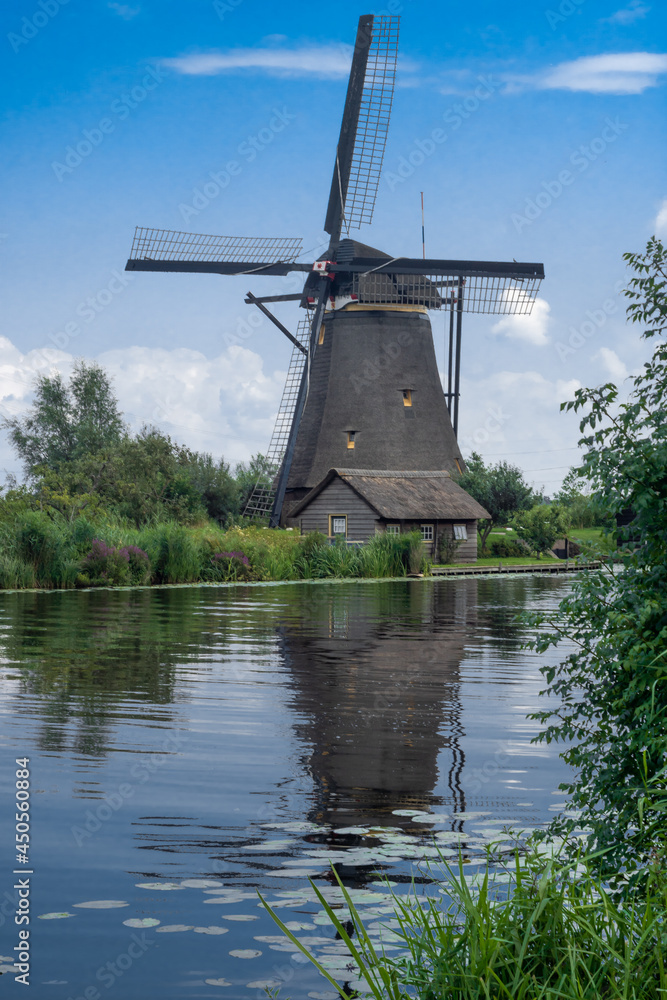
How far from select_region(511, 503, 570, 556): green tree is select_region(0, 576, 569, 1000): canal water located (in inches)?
1446

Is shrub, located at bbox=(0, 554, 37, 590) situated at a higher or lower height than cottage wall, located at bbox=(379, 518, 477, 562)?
lower

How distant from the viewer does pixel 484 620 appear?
69.5 feet

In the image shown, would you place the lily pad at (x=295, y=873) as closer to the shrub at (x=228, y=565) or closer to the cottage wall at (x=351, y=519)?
the shrub at (x=228, y=565)

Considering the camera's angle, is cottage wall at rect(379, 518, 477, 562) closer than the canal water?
No

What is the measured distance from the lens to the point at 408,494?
43.0 m

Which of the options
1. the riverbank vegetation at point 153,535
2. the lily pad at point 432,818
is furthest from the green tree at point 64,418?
the lily pad at point 432,818

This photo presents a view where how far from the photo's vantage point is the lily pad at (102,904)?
16.2 feet

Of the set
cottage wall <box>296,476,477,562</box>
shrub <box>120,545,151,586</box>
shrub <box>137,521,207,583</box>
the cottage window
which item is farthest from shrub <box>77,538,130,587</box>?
the cottage window

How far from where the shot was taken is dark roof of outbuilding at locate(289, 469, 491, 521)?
1625 inches

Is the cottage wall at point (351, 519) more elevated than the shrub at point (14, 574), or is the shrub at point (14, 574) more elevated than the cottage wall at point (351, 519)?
the cottage wall at point (351, 519)

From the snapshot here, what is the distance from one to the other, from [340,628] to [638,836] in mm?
14641

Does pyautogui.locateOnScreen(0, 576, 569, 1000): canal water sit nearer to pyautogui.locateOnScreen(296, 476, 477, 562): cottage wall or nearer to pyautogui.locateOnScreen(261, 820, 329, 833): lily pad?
pyautogui.locateOnScreen(261, 820, 329, 833): lily pad

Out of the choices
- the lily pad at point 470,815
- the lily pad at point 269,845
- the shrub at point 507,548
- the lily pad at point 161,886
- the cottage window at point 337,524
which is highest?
the cottage window at point 337,524

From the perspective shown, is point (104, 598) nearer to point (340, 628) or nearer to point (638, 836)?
point (340, 628)
